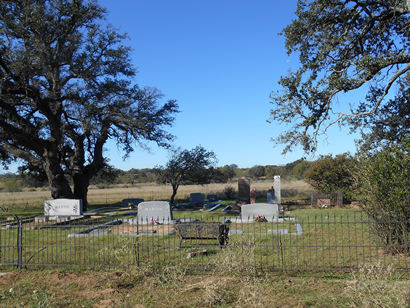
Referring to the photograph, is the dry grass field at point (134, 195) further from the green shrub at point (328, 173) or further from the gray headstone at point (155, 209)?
the gray headstone at point (155, 209)

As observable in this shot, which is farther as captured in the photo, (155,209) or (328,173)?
(328,173)

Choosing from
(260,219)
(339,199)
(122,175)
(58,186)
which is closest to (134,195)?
(122,175)

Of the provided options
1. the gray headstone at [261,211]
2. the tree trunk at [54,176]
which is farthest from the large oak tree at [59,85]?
the gray headstone at [261,211]

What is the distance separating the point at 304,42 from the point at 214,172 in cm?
1755

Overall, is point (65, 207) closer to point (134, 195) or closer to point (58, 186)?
point (58, 186)

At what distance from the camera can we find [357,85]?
40.2ft

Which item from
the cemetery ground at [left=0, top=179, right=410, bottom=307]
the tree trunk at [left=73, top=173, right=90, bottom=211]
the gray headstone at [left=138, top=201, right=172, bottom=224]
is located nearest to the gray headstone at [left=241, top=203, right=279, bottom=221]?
the gray headstone at [left=138, top=201, right=172, bottom=224]

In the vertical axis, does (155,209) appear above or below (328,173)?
below

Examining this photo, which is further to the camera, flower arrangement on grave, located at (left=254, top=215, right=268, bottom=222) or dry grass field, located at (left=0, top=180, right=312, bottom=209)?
dry grass field, located at (left=0, top=180, right=312, bottom=209)

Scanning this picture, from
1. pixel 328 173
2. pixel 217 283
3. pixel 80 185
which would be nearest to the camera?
pixel 217 283

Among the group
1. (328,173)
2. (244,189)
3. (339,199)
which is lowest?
(339,199)

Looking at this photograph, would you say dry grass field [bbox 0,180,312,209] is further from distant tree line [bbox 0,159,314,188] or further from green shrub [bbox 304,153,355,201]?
green shrub [bbox 304,153,355,201]

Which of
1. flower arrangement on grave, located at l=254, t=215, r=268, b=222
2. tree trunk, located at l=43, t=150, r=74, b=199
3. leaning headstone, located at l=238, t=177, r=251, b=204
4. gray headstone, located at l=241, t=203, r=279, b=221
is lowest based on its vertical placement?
flower arrangement on grave, located at l=254, t=215, r=268, b=222

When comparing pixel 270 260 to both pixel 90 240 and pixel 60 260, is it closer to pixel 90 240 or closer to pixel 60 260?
pixel 60 260
